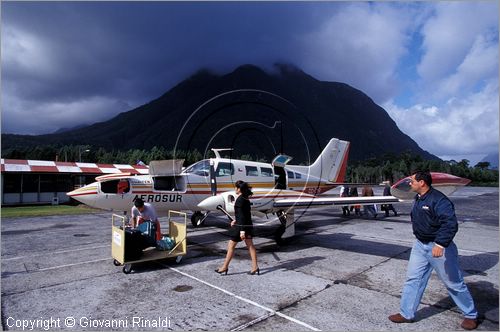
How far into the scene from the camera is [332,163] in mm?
18109

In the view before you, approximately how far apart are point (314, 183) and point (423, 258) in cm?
1198

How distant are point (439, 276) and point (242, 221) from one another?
157 inches

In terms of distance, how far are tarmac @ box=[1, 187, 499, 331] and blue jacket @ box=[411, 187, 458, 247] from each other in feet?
4.56

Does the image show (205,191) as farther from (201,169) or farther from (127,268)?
(127,268)

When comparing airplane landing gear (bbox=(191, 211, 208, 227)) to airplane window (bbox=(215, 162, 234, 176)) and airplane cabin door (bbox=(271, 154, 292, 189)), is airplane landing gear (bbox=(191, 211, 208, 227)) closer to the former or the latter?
airplane window (bbox=(215, 162, 234, 176))

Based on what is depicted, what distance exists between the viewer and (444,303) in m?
5.46

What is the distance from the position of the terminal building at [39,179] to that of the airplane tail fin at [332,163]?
1656 cm

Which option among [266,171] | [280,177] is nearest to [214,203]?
[266,171]

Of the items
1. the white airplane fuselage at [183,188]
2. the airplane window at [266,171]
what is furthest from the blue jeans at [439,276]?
the airplane window at [266,171]

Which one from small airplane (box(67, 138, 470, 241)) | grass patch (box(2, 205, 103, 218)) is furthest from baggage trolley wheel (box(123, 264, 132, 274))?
grass patch (box(2, 205, 103, 218))

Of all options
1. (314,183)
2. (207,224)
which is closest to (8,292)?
(207,224)

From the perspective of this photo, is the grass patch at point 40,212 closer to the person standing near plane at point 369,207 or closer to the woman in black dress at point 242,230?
the woman in black dress at point 242,230

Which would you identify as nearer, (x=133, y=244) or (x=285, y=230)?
(x=133, y=244)

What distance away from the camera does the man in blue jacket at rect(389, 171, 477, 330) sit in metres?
4.46
